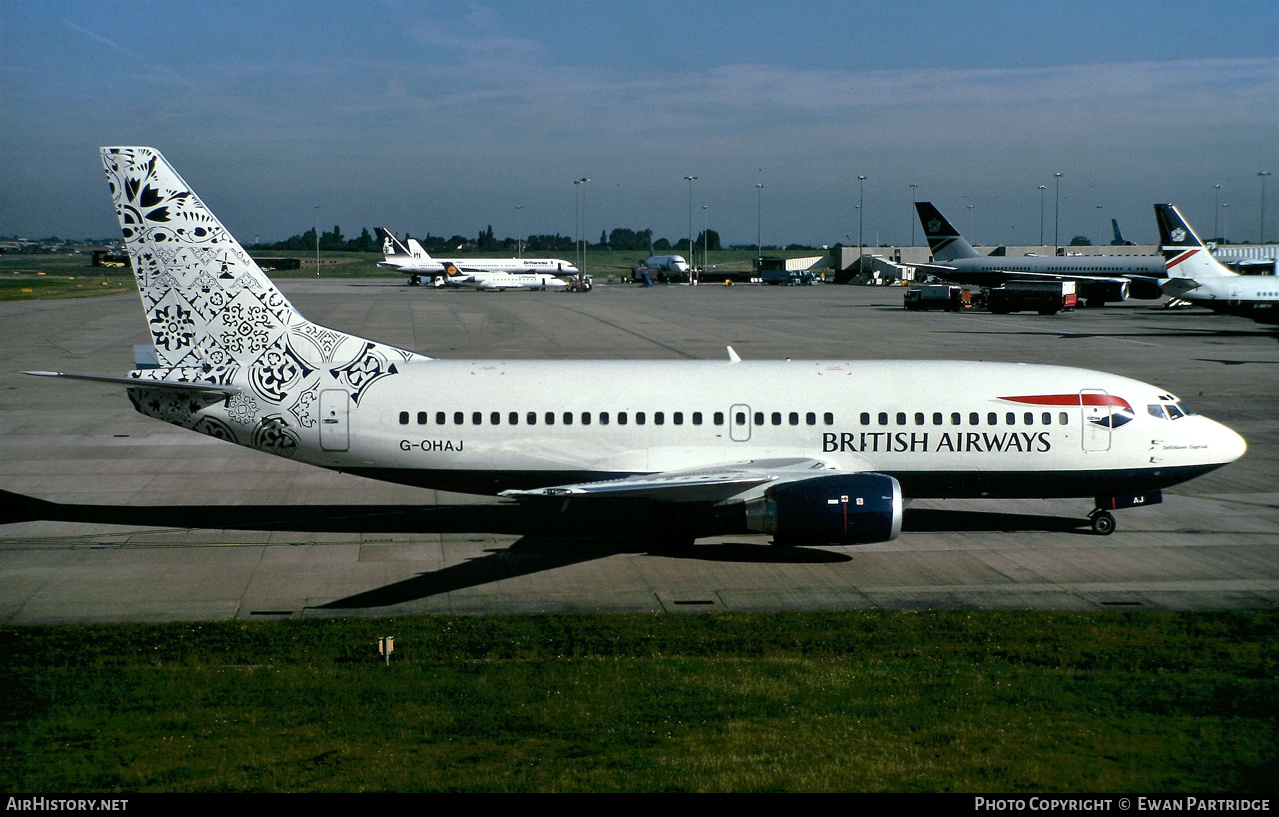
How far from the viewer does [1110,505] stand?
26.9 meters

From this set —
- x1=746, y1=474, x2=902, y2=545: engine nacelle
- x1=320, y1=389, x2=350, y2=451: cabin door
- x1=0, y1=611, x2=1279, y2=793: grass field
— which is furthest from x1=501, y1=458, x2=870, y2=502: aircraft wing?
x1=320, y1=389, x2=350, y2=451: cabin door

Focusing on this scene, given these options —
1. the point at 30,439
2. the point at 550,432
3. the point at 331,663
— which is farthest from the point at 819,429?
the point at 30,439

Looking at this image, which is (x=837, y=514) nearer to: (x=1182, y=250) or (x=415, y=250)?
(x=1182, y=250)

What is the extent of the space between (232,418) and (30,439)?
17.9 metres

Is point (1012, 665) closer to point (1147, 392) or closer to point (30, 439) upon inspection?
point (1147, 392)

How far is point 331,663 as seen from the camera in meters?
17.4

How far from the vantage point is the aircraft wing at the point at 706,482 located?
21578mm

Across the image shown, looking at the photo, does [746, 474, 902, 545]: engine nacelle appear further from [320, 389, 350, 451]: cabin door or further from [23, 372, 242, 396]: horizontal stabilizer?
[23, 372, 242, 396]: horizontal stabilizer

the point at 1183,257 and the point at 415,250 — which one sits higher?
the point at 415,250

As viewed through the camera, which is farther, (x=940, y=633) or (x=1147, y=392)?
(x=1147, y=392)

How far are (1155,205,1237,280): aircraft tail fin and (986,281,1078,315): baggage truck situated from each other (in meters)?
14.2

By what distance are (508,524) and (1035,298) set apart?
90488 mm

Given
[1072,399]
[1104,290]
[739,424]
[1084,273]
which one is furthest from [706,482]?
[1084,273]

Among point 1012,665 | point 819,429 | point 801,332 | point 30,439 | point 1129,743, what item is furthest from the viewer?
point 801,332
